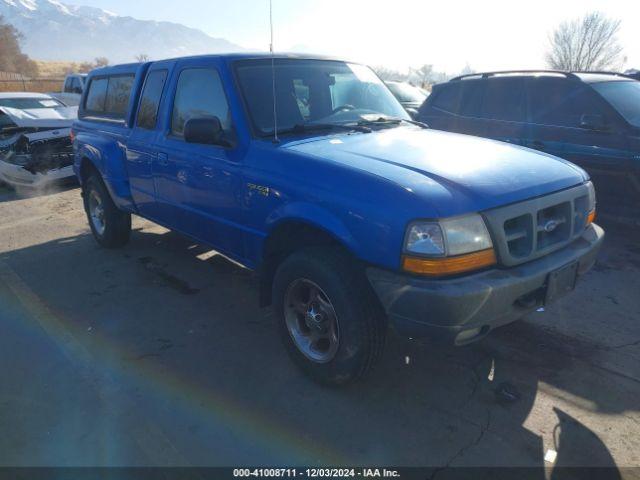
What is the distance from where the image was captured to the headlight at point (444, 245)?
90.3 inches

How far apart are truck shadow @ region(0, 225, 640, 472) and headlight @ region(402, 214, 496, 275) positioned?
0.94m

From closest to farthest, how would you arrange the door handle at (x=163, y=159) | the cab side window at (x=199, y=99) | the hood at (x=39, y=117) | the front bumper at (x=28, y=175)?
the cab side window at (x=199, y=99), the door handle at (x=163, y=159), the front bumper at (x=28, y=175), the hood at (x=39, y=117)

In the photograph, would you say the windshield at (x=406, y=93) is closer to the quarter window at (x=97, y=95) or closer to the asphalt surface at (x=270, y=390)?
the quarter window at (x=97, y=95)

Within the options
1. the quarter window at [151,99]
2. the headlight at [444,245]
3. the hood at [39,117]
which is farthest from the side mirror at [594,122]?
the hood at [39,117]

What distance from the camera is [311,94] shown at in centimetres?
361

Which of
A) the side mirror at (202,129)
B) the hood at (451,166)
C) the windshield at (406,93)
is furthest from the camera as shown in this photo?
the windshield at (406,93)

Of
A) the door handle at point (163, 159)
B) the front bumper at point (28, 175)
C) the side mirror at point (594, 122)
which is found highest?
the side mirror at point (594, 122)

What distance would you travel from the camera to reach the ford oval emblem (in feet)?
8.67

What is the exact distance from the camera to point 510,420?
263 centimetres

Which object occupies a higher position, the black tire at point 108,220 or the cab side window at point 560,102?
the cab side window at point 560,102

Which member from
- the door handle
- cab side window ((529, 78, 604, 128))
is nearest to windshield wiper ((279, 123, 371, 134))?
the door handle

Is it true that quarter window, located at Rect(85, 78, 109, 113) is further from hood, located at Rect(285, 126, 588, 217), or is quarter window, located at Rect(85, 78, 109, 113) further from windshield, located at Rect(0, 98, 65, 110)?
windshield, located at Rect(0, 98, 65, 110)

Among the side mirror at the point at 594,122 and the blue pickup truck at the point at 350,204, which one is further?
the side mirror at the point at 594,122

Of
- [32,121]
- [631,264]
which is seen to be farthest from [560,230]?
[32,121]
